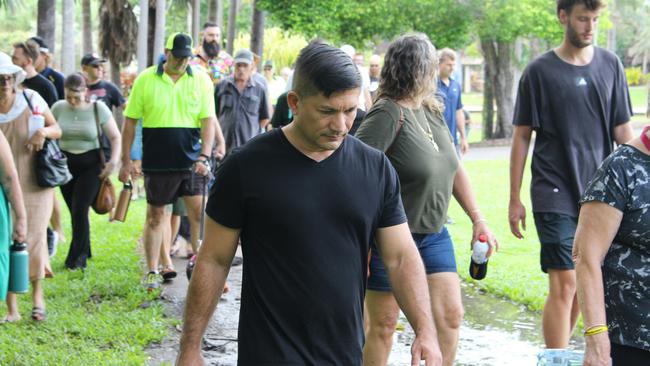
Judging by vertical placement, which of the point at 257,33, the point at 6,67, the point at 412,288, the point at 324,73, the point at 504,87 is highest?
the point at 324,73

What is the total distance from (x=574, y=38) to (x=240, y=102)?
5733mm

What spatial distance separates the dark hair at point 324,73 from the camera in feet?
11.7

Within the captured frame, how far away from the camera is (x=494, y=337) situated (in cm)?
764

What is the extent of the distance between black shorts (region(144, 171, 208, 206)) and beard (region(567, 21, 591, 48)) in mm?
3938

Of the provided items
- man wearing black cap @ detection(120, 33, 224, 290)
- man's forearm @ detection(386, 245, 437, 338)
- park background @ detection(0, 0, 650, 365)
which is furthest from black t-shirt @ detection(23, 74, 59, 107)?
man's forearm @ detection(386, 245, 437, 338)

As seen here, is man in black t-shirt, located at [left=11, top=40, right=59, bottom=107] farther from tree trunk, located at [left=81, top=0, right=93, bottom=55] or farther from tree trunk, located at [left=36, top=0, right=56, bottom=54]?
tree trunk, located at [left=81, top=0, right=93, bottom=55]

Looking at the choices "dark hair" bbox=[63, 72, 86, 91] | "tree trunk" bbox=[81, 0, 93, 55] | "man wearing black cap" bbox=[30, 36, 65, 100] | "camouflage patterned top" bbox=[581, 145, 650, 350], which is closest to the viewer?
"camouflage patterned top" bbox=[581, 145, 650, 350]

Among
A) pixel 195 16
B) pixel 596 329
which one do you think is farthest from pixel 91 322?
pixel 195 16

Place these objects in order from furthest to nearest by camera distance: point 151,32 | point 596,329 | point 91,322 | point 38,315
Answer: point 151,32
point 38,315
point 91,322
point 596,329

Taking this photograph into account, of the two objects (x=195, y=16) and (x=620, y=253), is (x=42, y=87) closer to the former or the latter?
(x=620, y=253)

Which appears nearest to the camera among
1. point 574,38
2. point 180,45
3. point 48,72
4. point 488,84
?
point 574,38

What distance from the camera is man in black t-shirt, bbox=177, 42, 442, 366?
11.8 ft

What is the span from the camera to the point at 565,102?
6.17 m

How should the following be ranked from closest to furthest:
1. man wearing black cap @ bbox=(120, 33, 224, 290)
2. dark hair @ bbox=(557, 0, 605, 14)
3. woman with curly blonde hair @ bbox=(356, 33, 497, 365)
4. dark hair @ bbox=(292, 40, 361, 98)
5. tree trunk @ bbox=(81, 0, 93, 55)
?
dark hair @ bbox=(292, 40, 361, 98) → woman with curly blonde hair @ bbox=(356, 33, 497, 365) → dark hair @ bbox=(557, 0, 605, 14) → man wearing black cap @ bbox=(120, 33, 224, 290) → tree trunk @ bbox=(81, 0, 93, 55)
